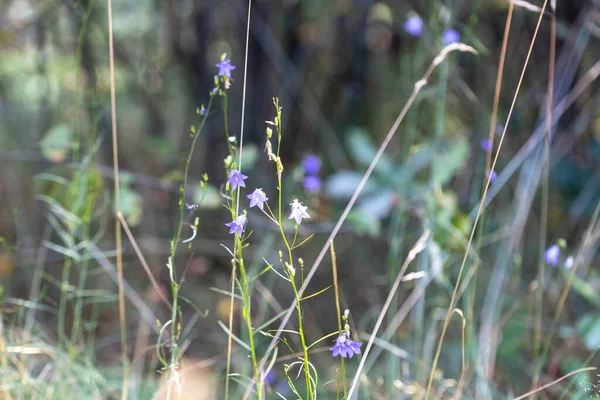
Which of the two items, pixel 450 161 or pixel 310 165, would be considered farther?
pixel 310 165

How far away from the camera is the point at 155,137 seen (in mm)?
2244

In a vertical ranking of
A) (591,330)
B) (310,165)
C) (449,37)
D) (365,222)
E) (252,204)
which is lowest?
(591,330)

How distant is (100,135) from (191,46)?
433mm

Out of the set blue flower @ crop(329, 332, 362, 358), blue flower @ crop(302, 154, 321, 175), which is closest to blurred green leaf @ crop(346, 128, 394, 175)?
blue flower @ crop(302, 154, 321, 175)

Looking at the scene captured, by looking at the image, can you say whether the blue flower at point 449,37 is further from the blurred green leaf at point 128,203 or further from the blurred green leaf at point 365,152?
the blurred green leaf at point 128,203

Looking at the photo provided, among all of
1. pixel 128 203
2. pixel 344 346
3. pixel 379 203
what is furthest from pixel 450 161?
pixel 344 346

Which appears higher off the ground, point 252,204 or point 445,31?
point 445,31

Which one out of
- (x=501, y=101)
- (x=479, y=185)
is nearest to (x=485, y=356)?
(x=479, y=185)

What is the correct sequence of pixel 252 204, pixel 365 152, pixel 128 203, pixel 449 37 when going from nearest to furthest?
1. pixel 252 204
2. pixel 449 37
3. pixel 128 203
4. pixel 365 152

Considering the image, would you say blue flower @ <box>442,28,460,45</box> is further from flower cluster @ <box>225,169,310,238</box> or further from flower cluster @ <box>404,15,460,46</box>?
flower cluster @ <box>225,169,310,238</box>

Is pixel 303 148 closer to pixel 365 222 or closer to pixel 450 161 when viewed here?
pixel 365 222

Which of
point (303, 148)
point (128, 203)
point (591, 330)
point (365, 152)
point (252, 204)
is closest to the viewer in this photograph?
point (252, 204)

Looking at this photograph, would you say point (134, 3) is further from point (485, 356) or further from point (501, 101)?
point (485, 356)

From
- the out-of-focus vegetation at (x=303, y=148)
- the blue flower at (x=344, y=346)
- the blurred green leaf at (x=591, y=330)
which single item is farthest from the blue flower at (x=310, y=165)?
the blue flower at (x=344, y=346)
